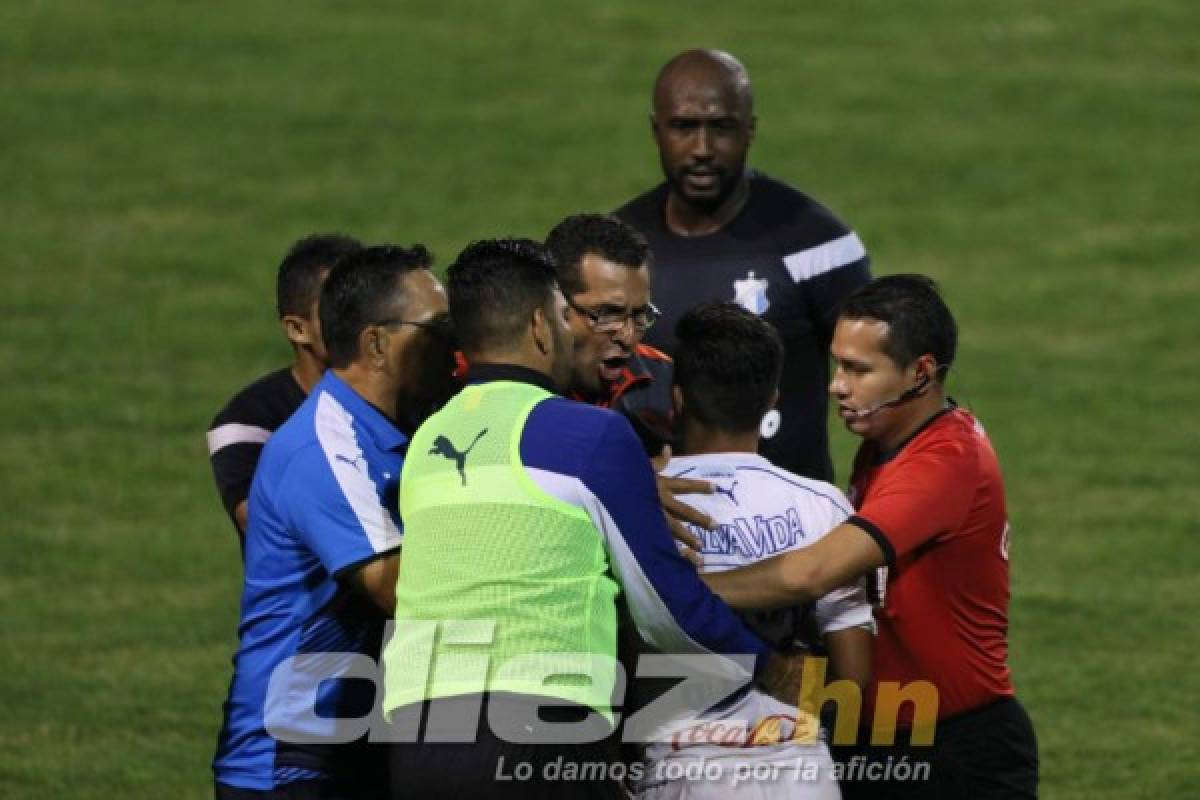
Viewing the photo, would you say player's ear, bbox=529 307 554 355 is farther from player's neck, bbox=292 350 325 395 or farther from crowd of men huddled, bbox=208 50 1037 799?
player's neck, bbox=292 350 325 395

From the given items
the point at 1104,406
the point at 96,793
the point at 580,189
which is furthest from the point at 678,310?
the point at 580,189

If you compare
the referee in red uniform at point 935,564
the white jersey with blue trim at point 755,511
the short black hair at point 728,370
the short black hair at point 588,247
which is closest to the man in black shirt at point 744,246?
the short black hair at point 588,247

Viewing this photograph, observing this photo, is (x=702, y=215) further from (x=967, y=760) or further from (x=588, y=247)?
(x=967, y=760)

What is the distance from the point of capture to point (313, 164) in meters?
19.2

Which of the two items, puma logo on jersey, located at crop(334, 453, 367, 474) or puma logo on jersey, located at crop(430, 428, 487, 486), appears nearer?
puma logo on jersey, located at crop(430, 428, 487, 486)

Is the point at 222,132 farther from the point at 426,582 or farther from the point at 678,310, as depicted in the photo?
the point at 426,582

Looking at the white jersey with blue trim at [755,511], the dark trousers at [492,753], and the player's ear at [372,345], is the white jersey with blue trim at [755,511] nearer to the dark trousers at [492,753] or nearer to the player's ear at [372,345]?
the dark trousers at [492,753]

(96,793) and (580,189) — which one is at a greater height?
(580,189)

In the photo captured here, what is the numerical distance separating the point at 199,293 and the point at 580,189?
360 centimetres

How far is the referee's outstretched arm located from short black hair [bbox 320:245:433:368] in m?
1.15

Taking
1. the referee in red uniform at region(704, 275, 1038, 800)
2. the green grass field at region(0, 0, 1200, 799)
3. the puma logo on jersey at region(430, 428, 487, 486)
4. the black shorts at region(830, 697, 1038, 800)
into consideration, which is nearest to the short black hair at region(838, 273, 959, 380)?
the referee in red uniform at region(704, 275, 1038, 800)

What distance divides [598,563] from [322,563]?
923 mm

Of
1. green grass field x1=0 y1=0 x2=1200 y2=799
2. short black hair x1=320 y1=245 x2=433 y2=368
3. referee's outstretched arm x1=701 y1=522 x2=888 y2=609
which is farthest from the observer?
green grass field x1=0 y1=0 x2=1200 y2=799

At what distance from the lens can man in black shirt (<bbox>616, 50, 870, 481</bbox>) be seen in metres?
7.65
